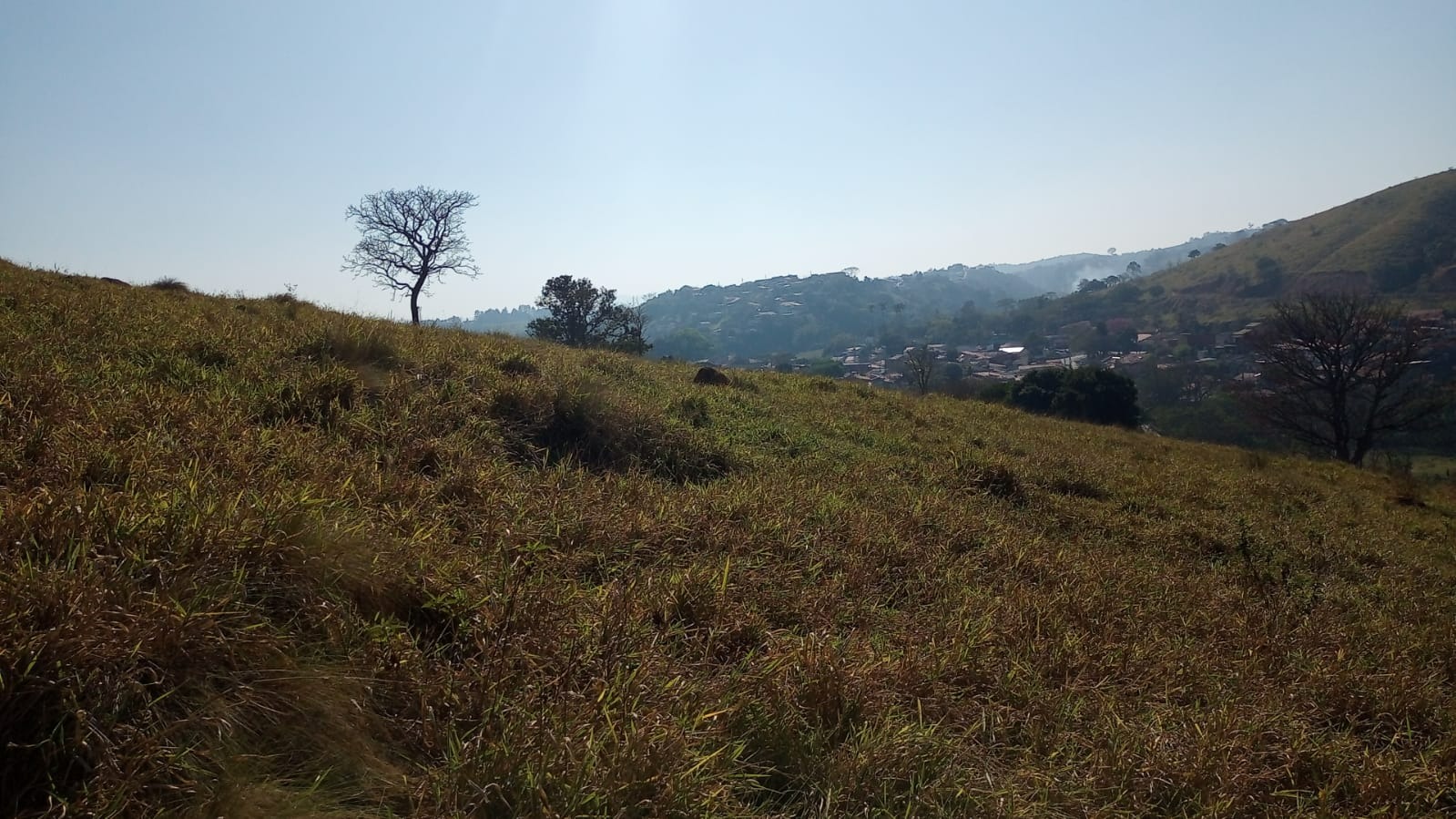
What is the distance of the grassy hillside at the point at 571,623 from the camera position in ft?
6.03

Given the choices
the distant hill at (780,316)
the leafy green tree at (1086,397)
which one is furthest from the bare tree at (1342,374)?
the distant hill at (780,316)

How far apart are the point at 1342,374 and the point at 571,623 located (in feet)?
94.7

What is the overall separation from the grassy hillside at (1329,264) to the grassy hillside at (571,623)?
8168cm

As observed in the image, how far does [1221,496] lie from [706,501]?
7340 millimetres

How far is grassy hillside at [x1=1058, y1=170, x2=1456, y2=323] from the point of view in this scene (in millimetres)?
68938

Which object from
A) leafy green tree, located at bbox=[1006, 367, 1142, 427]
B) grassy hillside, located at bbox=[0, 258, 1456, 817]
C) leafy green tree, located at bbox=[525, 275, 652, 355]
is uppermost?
leafy green tree, located at bbox=[525, 275, 652, 355]

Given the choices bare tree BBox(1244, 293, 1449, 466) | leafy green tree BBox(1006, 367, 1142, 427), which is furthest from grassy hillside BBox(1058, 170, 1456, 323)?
leafy green tree BBox(1006, 367, 1142, 427)

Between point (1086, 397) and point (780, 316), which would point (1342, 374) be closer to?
point (1086, 397)

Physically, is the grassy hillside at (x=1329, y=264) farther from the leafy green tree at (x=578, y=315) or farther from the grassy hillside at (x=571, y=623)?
the grassy hillside at (x=571, y=623)

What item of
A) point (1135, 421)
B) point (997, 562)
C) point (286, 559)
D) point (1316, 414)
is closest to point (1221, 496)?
point (997, 562)

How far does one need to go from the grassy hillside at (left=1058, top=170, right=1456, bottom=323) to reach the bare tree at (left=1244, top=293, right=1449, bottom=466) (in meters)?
54.4

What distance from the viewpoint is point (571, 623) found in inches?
107

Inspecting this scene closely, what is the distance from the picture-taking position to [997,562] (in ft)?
15.5

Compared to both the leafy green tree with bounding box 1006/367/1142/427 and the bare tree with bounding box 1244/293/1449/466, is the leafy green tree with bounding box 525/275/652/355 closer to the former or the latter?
the leafy green tree with bounding box 1006/367/1142/427
